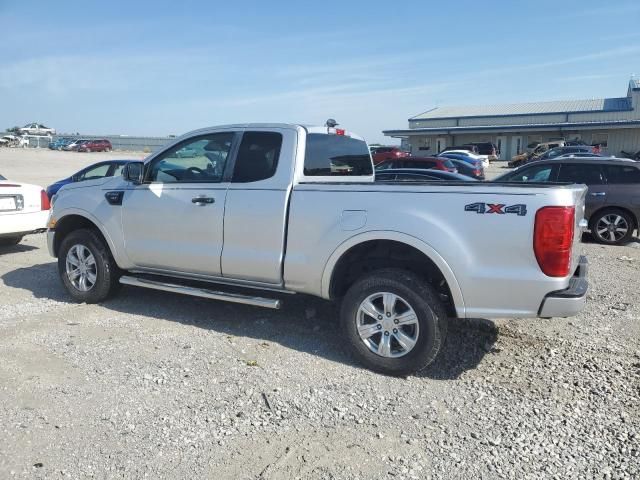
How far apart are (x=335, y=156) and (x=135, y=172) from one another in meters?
2.01

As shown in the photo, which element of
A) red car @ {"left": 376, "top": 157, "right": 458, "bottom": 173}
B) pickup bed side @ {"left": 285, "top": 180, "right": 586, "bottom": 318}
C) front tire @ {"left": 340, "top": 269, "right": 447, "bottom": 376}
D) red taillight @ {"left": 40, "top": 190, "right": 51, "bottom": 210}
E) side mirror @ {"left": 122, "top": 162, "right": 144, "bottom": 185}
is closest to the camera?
pickup bed side @ {"left": 285, "top": 180, "right": 586, "bottom": 318}

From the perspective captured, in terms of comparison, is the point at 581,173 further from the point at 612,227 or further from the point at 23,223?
the point at 23,223

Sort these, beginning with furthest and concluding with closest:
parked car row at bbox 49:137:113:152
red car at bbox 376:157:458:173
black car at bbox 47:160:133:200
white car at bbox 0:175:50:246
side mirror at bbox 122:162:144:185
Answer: parked car row at bbox 49:137:113:152, red car at bbox 376:157:458:173, black car at bbox 47:160:133:200, white car at bbox 0:175:50:246, side mirror at bbox 122:162:144:185

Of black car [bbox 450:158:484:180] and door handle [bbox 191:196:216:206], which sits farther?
black car [bbox 450:158:484:180]

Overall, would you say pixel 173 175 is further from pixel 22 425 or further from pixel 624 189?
pixel 624 189

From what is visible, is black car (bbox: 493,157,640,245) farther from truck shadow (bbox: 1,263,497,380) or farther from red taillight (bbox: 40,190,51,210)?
red taillight (bbox: 40,190,51,210)

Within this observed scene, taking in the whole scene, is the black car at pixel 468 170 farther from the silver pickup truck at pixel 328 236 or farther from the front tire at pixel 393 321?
the front tire at pixel 393 321

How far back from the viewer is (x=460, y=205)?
4.05 m

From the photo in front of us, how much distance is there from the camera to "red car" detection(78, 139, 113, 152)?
62.2 meters

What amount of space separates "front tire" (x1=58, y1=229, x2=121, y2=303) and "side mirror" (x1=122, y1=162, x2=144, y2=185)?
0.86m

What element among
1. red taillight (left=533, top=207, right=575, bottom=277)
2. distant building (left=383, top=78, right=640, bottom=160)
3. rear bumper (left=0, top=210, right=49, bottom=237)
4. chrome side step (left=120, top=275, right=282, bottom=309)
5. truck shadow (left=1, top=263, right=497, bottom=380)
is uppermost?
distant building (left=383, top=78, right=640, bottom=160)

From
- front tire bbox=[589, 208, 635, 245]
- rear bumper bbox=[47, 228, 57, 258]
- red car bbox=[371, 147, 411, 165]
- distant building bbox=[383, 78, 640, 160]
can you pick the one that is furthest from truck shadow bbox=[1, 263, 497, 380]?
distant building bbox=[383, 78, 640, 160]

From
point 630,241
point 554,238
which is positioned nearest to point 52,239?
point 554,238

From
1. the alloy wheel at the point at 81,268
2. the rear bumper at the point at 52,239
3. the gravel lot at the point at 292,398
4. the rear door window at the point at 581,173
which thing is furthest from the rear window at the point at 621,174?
the rear bumper at the point at 52,239
